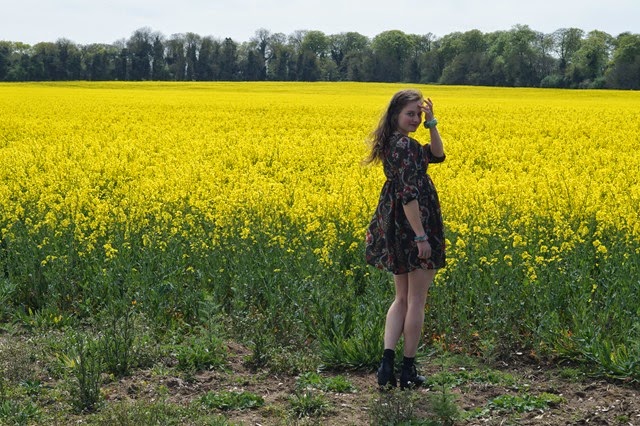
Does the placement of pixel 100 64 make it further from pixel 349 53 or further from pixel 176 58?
pixel 349 53

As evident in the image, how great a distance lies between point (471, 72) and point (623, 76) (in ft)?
48.9

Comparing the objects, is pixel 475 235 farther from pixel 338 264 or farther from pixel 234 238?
pixel 234 238

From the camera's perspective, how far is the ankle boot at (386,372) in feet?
16.8

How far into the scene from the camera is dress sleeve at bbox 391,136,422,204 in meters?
4.84

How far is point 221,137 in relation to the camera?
1973 cm

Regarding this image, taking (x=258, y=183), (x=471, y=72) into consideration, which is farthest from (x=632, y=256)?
(x=471, y=72)

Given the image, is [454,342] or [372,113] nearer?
[454,342]

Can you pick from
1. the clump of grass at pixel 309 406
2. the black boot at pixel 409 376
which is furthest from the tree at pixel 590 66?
the clump of grass at pixel 309 406

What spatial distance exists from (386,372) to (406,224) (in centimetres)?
93

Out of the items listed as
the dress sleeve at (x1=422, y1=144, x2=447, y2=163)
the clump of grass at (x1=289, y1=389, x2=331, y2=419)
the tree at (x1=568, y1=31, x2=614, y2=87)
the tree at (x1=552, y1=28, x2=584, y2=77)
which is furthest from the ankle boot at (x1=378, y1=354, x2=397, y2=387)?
the tree at (x1=552, y1=28, x2=584, y2=77)

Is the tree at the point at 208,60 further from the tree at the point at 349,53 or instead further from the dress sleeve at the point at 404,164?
the dress sleeve at the point at 404,164

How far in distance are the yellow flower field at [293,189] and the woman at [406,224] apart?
0.49 m

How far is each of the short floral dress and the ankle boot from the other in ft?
1.90

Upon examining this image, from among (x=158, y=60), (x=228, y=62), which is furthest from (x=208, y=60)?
(x=158, y=60)
